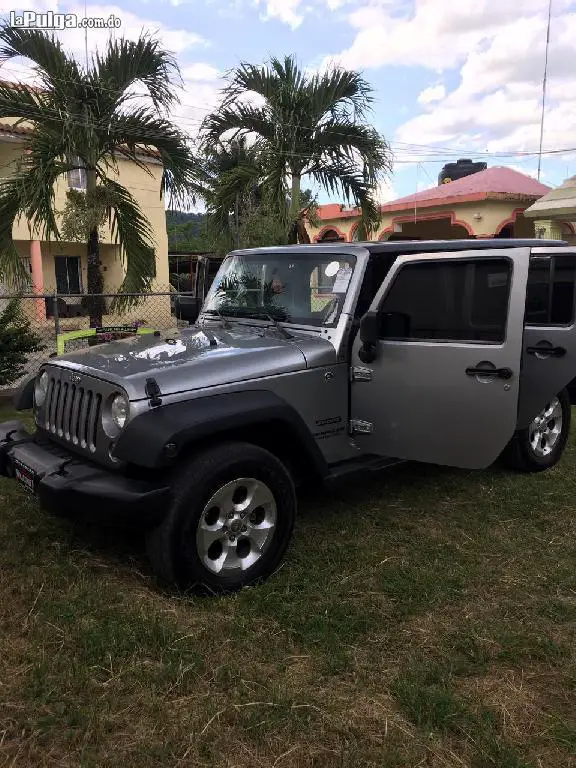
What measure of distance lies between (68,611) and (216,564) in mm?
726

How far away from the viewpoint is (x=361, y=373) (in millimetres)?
3949

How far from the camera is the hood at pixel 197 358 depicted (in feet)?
10.6

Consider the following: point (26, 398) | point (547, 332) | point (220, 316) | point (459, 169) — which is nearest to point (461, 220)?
point (459, 169)

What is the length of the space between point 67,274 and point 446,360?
58.7 ft

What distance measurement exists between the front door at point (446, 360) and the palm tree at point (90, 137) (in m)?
4.81

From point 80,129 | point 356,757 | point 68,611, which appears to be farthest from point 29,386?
point 80,129

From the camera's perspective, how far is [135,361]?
11.5 ft

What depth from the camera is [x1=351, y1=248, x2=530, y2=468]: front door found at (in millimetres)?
3621

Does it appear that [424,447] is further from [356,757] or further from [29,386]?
[29,386]

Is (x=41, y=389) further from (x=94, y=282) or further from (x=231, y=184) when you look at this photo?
(x=231, y=184)

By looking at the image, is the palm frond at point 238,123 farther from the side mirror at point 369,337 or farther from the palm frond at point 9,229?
the side mirror at point 369,337

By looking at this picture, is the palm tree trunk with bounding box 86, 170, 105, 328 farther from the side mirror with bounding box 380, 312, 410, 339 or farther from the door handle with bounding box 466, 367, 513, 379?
the door handle with bounding box 466, 367, 513, 379

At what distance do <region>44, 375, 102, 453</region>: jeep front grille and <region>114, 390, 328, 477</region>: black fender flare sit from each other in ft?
1.13

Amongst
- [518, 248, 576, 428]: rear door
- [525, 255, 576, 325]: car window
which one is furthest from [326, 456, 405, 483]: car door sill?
[525, 255, 576, 325]: car window
